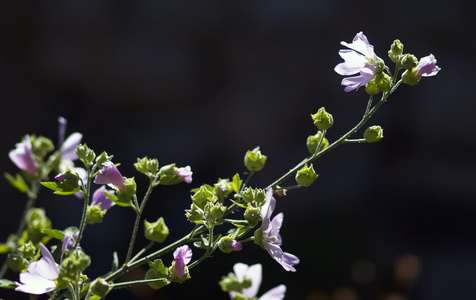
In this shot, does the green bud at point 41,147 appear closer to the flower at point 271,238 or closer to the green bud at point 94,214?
the green bud at point 94,214

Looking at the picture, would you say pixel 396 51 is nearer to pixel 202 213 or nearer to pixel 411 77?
pixel 411 77

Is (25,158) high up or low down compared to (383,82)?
down

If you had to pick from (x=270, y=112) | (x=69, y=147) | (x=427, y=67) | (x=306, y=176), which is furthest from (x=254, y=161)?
(x=270, y=112)

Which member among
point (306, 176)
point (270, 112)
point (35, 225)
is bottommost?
point (270, 112)

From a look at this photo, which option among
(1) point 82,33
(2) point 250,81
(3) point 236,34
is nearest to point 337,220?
(2) point 250,81

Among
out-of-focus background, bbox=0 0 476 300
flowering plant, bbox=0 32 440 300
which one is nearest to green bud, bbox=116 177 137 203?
flowering plant, bbox=0 32 440 300

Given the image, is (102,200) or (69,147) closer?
(102,200)
